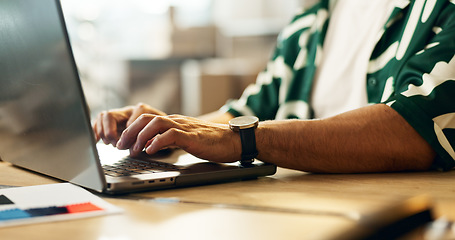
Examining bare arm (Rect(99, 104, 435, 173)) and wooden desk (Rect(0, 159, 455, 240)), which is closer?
wooden desk (Rect(0, 159, 455, 240))

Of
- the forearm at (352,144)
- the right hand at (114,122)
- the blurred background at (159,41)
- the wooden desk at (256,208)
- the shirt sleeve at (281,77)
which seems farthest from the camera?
the blurred background at (159,41)

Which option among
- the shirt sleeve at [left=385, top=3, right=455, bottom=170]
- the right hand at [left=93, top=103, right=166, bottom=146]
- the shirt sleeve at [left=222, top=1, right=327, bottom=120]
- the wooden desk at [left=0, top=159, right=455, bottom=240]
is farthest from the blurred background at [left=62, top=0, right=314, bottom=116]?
the wooden desk at [left=0, top=159, right=455, bottom=240]

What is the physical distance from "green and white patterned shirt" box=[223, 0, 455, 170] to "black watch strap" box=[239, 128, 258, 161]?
0.83ft

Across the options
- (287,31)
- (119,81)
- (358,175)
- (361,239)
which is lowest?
(119,81)

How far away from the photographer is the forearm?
33.9 inches

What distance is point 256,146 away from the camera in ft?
2.72

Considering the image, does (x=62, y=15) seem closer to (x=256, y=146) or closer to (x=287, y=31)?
(x=256, y=146)

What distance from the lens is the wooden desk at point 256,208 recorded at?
50 centimetres

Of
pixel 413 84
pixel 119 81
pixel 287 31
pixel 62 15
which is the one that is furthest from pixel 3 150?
pixel 119 81

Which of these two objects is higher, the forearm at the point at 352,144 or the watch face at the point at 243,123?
the watch face at the point at 243,123

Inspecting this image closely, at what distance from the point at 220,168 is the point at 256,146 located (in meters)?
0.08

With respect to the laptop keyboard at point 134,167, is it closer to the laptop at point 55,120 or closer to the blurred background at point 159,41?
the laptop at point 55,120

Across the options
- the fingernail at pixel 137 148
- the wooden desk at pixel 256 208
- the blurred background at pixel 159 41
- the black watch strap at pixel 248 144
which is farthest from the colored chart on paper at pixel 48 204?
the blurred background at pixel 159 41

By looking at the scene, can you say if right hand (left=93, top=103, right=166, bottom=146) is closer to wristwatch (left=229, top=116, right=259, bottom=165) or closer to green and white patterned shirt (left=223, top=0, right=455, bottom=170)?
wristwatch (left=229, top=116, right=259, bottom=165)
